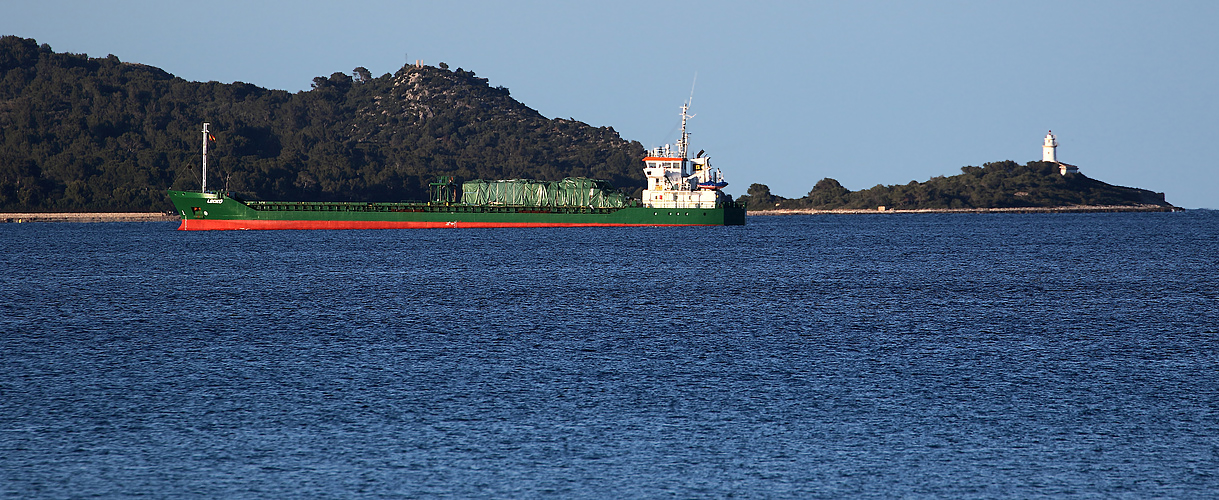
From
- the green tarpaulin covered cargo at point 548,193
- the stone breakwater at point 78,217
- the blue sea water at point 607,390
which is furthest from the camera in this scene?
the stone breakwater at point 78,217

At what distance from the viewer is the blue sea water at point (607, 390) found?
14.5 metres

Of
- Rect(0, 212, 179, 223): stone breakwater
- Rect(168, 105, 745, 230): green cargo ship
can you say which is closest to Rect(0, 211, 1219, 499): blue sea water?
Rect(168, 105, 745, 230): green cargo ship

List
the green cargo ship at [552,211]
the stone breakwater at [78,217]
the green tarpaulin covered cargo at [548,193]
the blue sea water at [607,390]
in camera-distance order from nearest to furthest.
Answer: the blue sea water at [607,390] < the green cargo ship at [552,211] < the green tarpaulin covered cargo at [548,193] < the stone breakwater at [78,217]

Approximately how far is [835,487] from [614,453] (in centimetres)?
330

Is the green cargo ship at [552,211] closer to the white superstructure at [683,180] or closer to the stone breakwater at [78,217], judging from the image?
the white superstructure at [683,180]

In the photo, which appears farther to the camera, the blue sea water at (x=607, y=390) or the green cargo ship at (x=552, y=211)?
the green cargo ship at (x=552, y=211)

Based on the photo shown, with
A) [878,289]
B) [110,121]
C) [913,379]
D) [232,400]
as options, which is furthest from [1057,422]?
[110,121]

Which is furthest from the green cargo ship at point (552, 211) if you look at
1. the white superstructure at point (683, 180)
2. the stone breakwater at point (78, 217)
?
the stone breakwater at point (78, 217)

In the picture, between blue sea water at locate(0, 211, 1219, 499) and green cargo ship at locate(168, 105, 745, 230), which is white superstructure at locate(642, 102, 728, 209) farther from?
blue sea water at locate(0, 211, 1219, 499)

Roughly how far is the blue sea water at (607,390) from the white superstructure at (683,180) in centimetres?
6478

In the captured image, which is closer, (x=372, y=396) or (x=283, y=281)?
(x=372, y=396)

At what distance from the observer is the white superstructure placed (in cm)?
11094

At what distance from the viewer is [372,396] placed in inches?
792

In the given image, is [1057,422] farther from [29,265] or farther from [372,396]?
[29,265]
